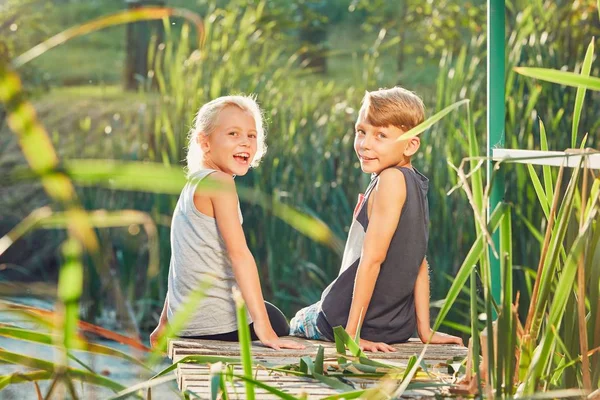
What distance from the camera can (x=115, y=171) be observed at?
95cm

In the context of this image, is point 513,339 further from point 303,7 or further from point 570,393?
point 303,7

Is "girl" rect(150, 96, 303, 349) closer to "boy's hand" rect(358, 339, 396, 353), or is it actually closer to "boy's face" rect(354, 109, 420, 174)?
"boy's hand" rect(358, 339, 396, 353)

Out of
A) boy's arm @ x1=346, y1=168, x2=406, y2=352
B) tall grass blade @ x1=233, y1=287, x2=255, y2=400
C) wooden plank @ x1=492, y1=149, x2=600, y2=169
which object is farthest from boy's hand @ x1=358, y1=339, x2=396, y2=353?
tall grass blade @ x1=233, y1=287, x2=255, y2=400

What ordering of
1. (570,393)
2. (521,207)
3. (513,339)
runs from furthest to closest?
(521,207)
(513,339)
(570,393)

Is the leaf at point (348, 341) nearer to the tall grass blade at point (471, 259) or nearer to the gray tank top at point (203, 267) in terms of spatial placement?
the tall grass blade at point (471, 259)

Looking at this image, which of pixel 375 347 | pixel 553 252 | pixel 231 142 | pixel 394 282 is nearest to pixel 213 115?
pixel 231 142

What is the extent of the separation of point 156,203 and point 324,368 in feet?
12.4

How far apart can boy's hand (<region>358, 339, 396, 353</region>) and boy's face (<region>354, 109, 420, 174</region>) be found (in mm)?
433

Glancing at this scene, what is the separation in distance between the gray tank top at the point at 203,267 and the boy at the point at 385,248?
0.22m

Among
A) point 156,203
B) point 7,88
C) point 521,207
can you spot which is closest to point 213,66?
point 156,203

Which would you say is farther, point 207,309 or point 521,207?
point 521,207

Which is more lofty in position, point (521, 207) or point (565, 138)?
point (565, 138)

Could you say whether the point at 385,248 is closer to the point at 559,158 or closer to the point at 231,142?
the point at 231,142

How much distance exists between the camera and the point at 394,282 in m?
2.63
